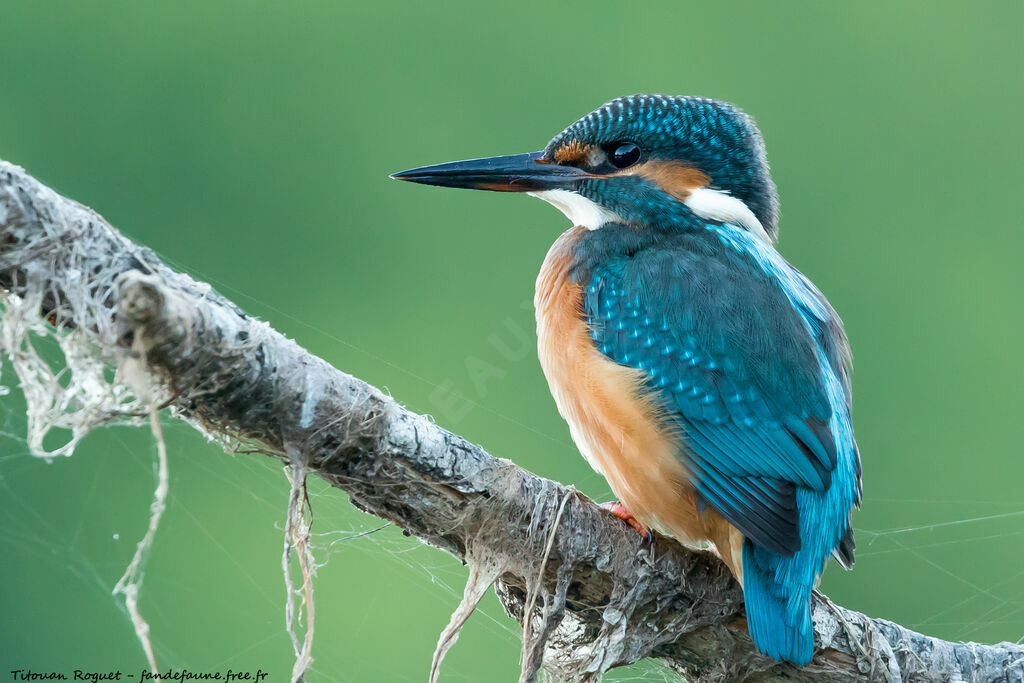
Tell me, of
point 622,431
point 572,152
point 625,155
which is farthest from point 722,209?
point 622,431

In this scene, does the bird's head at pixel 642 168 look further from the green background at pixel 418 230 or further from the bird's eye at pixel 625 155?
the green background at pixel 418 230

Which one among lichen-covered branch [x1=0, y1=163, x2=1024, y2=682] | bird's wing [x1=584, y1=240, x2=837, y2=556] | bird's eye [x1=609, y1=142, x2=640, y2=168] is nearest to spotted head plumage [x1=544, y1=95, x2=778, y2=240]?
bird's eye [x1=609, y1=142, x2=640, y2=168]

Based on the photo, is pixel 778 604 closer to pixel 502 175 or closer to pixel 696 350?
pixel 696 350

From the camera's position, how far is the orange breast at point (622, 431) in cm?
189

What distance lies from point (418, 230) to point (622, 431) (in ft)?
8.35

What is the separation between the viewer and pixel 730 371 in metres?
1.94

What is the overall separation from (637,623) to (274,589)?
2336 millimetres

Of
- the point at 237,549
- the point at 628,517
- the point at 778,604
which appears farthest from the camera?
the point at 237,549

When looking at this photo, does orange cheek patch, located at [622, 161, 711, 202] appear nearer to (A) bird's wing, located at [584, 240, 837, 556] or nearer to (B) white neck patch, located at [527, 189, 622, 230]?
(B) white neck patch, located at [527, 189, 622, 230]

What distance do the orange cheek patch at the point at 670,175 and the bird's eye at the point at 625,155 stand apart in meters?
0.02

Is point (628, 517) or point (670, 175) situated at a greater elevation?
point (670, 175)

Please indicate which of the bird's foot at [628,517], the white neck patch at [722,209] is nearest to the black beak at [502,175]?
the white neck patch at [722,209]

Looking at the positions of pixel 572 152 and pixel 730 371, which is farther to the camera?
pixel 572 152

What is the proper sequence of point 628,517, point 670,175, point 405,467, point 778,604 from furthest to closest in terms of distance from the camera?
point 670,175 → point 628,517 → point 778,604 → point 405,467
